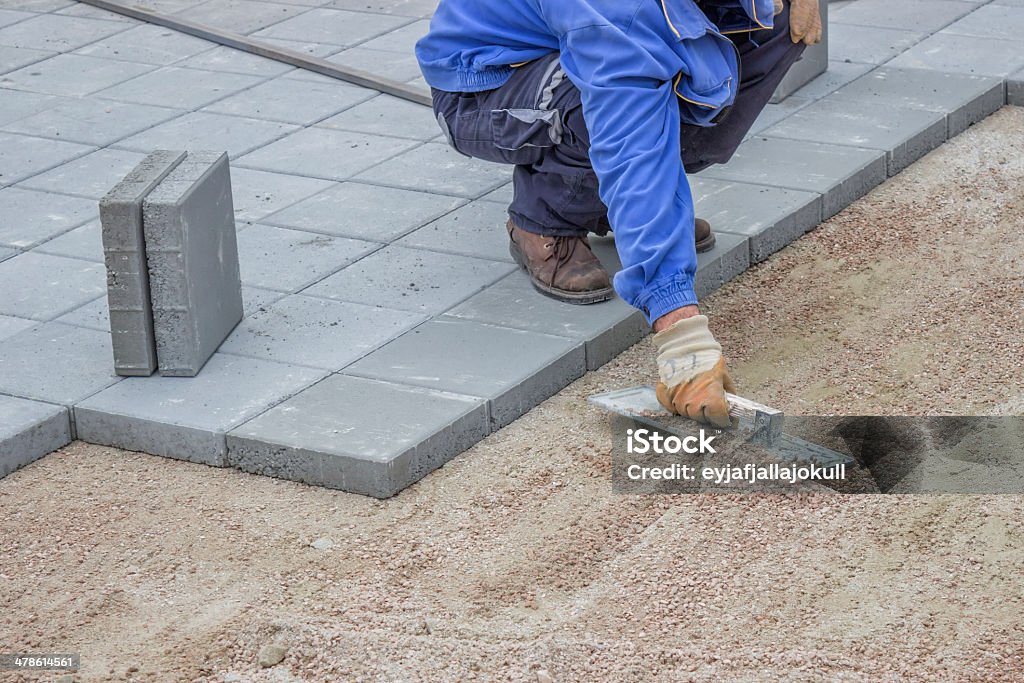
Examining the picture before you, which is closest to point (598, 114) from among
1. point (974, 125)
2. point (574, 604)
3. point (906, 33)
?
point (574, 604)

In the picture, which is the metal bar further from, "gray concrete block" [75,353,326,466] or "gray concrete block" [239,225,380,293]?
"gray concrete block" [75,353,326,466]

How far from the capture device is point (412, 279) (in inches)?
173

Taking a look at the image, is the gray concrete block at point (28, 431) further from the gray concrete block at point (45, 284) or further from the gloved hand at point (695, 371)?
the gloved hand at point (695, 371)

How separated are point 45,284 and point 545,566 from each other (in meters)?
2.07

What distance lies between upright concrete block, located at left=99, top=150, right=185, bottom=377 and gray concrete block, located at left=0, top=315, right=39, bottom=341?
0.44 meters

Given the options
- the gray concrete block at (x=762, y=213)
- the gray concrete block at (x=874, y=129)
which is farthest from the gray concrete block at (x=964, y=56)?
the gray concrete block at (x=762, y=213)

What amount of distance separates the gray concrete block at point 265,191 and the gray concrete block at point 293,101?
2.05 ft

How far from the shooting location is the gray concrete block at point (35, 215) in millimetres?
4805

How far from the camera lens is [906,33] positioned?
21.8 ft

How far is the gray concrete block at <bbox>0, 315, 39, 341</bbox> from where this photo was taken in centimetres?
412

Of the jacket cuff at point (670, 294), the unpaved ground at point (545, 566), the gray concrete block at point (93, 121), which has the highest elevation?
the jacket cuff at point (670, 294)

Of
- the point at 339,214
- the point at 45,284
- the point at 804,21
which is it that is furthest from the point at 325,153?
the point at 804,21

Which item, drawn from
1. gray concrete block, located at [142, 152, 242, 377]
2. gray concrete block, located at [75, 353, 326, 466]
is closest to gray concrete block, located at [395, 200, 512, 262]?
gray concrete block, located at [142, 152, 242, 377]

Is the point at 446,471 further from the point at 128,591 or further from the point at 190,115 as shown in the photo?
the point at 190,115
